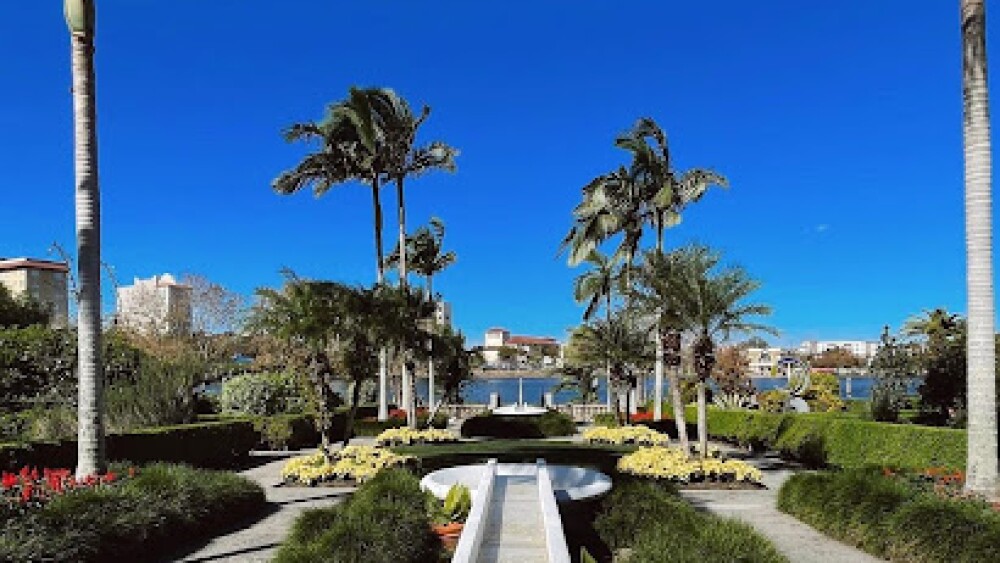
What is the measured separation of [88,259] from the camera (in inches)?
419

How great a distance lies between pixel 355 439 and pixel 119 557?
1961 centimetres

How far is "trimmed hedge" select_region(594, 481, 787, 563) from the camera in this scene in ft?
21.7

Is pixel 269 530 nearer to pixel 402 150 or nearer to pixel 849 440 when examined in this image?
pixel 849 440

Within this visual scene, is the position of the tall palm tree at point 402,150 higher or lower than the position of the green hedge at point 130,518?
higher

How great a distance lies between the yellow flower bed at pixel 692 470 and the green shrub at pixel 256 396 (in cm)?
1641

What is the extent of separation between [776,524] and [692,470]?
3.72 metres

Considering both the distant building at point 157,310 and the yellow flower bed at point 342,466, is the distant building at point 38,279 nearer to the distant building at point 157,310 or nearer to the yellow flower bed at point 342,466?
the distant building at point 157,310

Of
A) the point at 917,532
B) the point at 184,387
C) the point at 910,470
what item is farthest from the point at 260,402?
the point at 917,532

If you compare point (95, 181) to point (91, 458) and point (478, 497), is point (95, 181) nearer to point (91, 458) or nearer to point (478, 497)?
point (91, 458)

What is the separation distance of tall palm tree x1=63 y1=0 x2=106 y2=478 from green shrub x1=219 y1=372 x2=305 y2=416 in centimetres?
1733

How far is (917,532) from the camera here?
329 inches

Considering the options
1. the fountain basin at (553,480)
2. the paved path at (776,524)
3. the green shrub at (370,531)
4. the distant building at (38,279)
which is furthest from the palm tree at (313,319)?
the distant building at (38,279)

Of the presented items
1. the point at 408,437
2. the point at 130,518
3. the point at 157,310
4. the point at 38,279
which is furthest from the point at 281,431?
the point at 38,279

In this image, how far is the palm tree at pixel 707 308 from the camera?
652 inches
